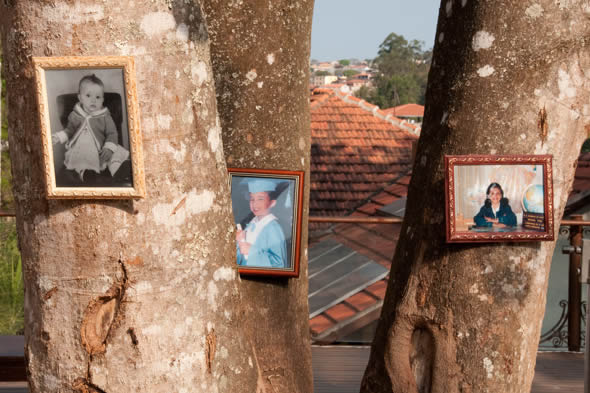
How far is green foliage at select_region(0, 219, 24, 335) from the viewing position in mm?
7273

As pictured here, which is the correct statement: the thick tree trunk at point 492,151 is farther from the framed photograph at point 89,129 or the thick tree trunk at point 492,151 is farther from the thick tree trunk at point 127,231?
the framed photograph at point 89,129

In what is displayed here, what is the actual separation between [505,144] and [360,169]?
38.1 feet

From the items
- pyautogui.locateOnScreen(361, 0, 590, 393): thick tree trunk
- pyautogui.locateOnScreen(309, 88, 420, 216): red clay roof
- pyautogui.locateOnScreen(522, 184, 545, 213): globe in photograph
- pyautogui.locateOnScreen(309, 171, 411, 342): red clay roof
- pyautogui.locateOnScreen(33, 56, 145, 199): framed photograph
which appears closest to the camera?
pyautogui.locateOnScreen(33, 56, 145, 199): framed photograph

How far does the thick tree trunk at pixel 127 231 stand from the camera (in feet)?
5.19

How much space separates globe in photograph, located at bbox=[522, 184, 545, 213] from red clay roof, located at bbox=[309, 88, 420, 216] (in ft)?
33.6

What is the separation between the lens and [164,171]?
1625mm

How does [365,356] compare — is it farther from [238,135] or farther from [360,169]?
[360,169]

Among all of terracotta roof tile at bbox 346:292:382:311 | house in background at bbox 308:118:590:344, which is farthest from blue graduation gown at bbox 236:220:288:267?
terracotta roof tile at bbox 346:292:382:311

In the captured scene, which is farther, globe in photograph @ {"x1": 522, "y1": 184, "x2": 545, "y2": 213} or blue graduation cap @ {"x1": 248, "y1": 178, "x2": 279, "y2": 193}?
blue graduation cap @ {"x1": 248, "y1": 178, "x2": 279, "y2": 193}

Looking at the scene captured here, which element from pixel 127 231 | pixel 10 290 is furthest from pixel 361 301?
pixel 127 231

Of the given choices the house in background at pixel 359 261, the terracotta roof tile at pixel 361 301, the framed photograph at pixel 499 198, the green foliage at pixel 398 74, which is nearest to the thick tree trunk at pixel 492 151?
the framed photograph at pixel 499 198

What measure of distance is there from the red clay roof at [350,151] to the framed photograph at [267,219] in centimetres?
970

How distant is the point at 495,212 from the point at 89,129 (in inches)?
46.4

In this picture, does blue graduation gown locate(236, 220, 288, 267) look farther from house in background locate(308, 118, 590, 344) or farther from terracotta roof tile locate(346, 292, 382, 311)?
terracotta roof tile locate(346, 292, 382, 311)
